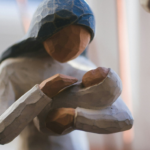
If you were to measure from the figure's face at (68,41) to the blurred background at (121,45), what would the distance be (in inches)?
21.2

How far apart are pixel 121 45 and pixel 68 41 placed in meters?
0.66

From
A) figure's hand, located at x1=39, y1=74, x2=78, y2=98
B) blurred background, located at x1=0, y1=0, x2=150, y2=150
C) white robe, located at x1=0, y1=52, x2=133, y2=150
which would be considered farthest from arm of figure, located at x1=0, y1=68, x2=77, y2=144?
blurred background, located at x1=0, y1=0, x2=150, y2=150

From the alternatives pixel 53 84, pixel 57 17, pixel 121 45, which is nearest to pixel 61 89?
pixel 53 84

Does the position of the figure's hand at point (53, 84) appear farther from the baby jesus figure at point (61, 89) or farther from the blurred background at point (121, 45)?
the blurred background at point (121, 45)

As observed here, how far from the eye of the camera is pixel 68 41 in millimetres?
583

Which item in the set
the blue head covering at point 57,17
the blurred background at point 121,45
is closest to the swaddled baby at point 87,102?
the blue head covering at point 57,17

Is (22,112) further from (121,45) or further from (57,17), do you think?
(121,45)

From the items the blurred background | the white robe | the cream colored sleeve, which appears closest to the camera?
the cream colored sleeve

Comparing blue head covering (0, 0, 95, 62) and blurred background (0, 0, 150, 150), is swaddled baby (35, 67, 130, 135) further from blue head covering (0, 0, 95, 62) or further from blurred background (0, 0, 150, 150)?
blurred background (0, 0, 150, 150)

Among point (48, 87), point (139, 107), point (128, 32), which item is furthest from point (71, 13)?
point (139, 107)

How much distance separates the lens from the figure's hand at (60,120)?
55cm

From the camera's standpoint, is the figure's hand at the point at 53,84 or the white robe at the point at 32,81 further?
the white robe at the point at 32,81

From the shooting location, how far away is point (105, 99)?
58cm

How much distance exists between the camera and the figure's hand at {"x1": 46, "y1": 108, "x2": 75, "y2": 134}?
55 cm
